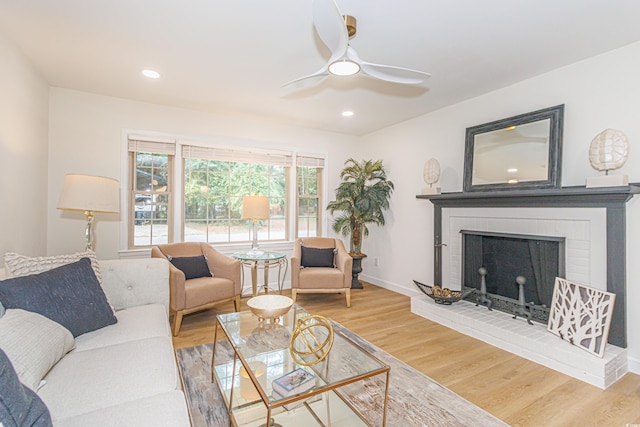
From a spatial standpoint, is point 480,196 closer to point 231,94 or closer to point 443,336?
point 443,336

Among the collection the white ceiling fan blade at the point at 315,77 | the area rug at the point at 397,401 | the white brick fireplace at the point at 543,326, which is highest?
the white ceiling fan blade at the point at 315,77

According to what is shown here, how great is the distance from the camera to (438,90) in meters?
3.32

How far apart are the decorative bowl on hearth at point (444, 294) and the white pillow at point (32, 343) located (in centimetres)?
324

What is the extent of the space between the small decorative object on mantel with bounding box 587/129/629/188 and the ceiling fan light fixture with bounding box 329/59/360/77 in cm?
200

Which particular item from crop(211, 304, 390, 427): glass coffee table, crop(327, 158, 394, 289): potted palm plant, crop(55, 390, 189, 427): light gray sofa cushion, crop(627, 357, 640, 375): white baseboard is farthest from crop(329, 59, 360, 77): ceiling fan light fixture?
crop(627, 357, 640, 375): white baseboard

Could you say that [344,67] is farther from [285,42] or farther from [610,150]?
[610,150]

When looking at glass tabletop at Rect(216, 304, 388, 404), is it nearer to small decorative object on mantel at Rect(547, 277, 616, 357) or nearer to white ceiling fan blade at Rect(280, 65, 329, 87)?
white ceiling fan blade at Rect(280, 65, 329, 87)

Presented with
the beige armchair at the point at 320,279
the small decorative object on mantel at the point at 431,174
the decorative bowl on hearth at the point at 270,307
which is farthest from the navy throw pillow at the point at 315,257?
the decorative bowl on hearth at the point at 270,307

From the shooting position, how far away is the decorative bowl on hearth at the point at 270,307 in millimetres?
2004

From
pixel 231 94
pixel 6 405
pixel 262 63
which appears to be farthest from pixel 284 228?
pixel 6 405

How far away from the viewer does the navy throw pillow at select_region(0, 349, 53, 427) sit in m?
0.78

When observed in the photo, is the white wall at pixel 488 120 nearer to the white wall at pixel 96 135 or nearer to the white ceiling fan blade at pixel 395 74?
the white ceiling fan blade at pixel 395 74

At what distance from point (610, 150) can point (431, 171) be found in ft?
5.61

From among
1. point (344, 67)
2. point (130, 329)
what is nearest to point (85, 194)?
point (130, 329)
